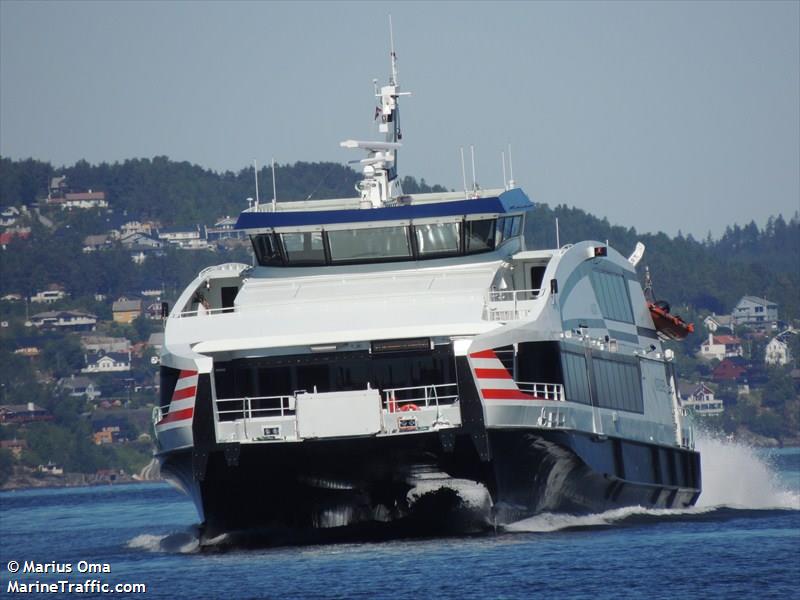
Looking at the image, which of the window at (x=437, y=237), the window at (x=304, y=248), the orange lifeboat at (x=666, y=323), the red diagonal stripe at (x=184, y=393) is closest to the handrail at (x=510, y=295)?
the window at (x=437, y=237)

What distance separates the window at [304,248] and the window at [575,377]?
206 inches

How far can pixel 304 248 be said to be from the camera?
130ft

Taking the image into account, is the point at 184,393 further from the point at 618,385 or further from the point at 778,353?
the point at 778,353

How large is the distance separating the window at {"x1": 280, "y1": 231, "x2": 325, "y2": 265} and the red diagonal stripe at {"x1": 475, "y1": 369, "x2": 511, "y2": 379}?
5.94m

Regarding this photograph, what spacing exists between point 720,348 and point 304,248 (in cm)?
16006

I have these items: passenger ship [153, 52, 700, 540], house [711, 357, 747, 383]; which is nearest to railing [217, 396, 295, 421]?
passenger ship [153, 52, 700, 540]

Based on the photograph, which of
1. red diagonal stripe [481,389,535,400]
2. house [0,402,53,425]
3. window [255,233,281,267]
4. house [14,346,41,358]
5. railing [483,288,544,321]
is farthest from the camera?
house [14,346,41,358]

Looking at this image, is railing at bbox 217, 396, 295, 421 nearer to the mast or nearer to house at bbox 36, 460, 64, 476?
the mast

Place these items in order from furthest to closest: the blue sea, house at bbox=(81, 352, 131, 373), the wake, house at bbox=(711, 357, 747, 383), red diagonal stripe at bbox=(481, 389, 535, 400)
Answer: house at bbox=(81, 352, 131, 373)
house at bbox=(711, 357, 747, 383)
the wake
red diagonal stripe at bbox=(481, 389, 535, 400)
the blue sea

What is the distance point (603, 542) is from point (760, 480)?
17273 millimetres

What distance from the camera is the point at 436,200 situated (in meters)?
42.3

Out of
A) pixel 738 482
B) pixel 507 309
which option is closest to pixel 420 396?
pixel 507 309

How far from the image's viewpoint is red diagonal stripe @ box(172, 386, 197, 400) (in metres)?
35.3

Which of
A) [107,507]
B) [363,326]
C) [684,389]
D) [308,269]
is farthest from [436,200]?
[684,389]
